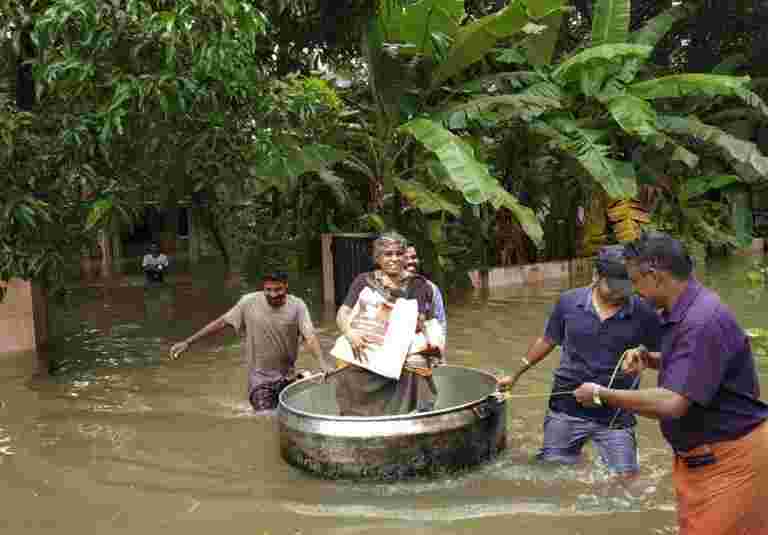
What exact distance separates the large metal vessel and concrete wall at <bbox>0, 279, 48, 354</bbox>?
16.5 feet

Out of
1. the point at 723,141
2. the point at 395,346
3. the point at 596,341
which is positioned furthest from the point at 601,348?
the point at 723,141

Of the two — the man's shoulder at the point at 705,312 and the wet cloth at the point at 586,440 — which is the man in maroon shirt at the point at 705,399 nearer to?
the man's shoulder at the point at 705,312

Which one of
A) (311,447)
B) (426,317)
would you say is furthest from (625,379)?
(311,447)

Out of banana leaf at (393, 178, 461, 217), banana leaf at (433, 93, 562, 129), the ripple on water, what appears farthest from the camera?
banana leaf at (433, 93, 562, 129)

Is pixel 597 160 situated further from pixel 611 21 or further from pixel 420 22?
pixel 420 22

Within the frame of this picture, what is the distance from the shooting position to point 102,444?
6031 mm

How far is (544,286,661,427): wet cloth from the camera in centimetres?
448

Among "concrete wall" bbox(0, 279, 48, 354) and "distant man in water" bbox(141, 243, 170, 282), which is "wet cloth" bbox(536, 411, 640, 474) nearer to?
"concrete wall" bbox(0, 279, 48, 354)

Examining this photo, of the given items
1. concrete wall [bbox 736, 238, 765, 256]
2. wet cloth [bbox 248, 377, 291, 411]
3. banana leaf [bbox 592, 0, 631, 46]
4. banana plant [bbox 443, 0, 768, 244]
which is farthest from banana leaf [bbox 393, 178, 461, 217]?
concrete wall [bbox 736, 238, 765, 256]

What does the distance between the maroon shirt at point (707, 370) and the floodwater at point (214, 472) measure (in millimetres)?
1479

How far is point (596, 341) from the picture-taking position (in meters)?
4.51

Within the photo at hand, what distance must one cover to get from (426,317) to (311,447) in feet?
3.51

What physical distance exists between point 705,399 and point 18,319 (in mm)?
8001

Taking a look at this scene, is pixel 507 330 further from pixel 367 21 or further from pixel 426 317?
pixel 426 317
